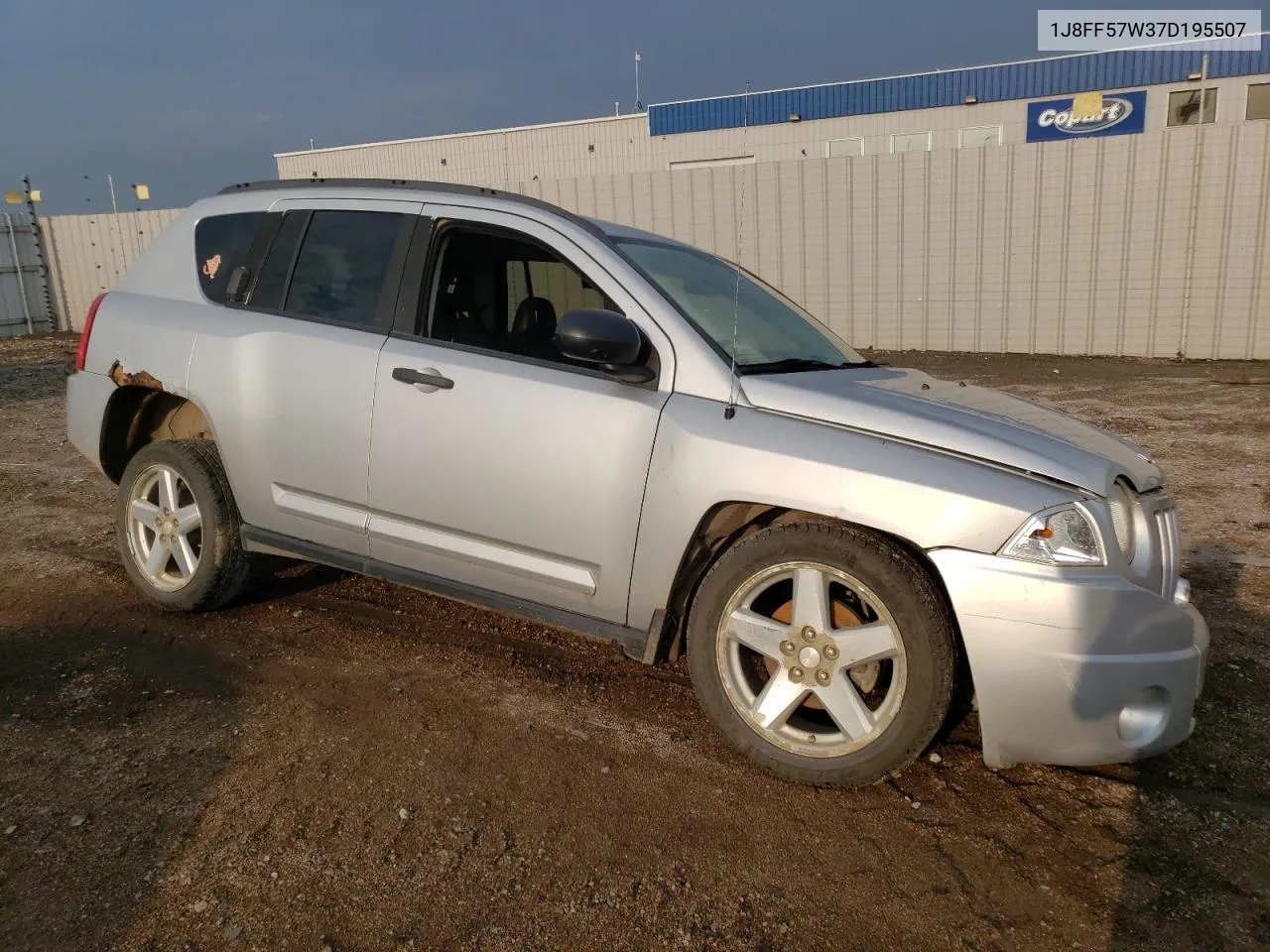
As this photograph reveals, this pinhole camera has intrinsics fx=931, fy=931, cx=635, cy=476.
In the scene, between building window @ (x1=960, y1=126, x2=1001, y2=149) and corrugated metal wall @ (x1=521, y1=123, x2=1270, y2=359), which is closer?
corrugated metal wall @ (x1=521, y1=123, x2=1270, y2=359)

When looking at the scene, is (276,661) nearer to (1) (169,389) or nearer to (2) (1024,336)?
(1) (169,389)

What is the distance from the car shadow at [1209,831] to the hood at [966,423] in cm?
92

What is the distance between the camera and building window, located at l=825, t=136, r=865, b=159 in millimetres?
22547

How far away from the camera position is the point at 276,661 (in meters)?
3.79

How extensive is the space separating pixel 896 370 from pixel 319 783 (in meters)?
2.63

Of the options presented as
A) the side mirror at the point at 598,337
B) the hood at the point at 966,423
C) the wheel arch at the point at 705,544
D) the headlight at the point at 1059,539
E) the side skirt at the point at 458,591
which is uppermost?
the side mirror at the point at 598,337

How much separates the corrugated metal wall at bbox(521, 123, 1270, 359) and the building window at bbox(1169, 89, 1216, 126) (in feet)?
33.4

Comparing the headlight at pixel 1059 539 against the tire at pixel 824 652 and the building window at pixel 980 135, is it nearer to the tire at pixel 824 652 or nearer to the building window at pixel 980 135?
the tire at pixel 824 652

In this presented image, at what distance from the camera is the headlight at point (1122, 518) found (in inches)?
103

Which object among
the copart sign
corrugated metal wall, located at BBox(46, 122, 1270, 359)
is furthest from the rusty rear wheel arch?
the copart sign

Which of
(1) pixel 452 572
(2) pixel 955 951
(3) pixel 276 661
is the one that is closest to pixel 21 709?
(3) pixel 276 661

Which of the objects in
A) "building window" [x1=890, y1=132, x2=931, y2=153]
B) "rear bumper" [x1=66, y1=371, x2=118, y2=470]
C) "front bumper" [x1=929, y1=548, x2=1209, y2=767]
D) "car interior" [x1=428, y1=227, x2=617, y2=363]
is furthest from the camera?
"building window" [x1=890, y1=132, x2=931, y2=153]

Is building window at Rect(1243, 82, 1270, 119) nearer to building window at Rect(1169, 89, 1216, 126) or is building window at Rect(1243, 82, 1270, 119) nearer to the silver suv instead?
building window at Rect(1169, 89, 1216, 126)

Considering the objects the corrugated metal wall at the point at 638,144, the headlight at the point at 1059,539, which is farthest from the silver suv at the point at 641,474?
the corrugated metal wall at the point at 638,144
